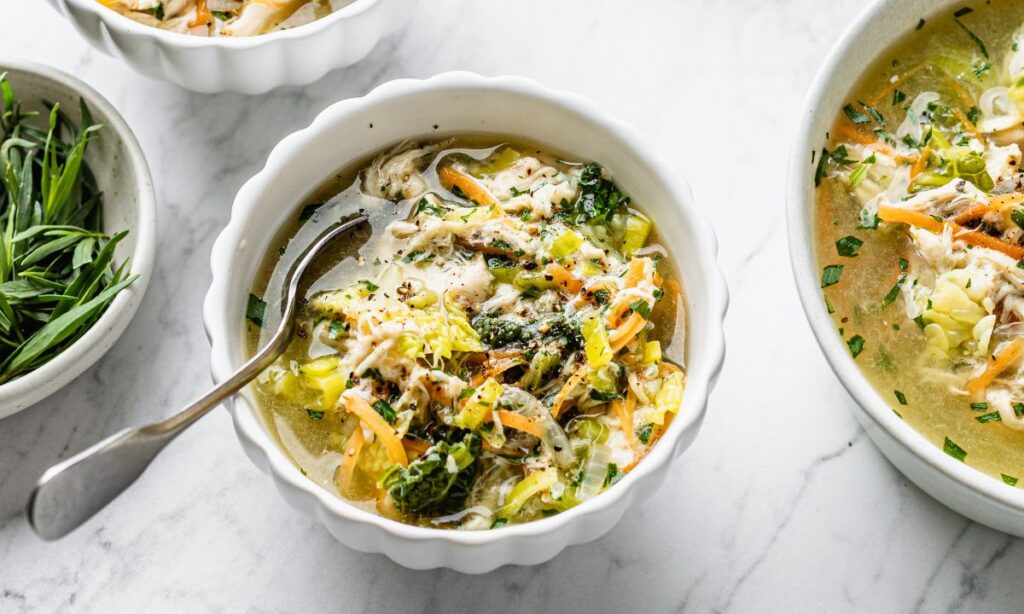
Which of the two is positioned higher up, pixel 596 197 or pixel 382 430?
pixel 596 197

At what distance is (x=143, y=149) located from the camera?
334 centimetres

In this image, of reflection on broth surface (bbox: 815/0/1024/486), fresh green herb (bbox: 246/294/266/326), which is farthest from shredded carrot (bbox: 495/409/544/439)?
reflection on broth surface (bbox: 815/0/1024/486)

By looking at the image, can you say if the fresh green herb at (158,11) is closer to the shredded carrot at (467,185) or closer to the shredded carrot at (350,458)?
the shredded carrot at (467,185)

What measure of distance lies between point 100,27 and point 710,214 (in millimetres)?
1717

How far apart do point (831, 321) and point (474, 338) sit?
811 millimetres

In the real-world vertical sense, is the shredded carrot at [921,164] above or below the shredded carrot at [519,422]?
above

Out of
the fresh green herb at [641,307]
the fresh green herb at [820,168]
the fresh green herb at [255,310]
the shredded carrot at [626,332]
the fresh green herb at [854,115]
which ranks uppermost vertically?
the fresh green herb at [854,115]

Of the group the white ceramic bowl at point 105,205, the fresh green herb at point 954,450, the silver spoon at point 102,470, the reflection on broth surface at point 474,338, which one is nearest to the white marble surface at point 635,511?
the white ceramic bowl at point 105,205

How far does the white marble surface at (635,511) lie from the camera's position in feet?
9.46

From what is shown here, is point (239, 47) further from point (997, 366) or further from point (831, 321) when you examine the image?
point (997, 366)

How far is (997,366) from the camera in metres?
2.71

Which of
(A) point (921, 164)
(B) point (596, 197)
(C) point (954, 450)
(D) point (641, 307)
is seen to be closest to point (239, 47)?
(B) point (596, 197)

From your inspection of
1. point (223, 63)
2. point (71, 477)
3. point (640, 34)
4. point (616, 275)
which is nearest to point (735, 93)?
point (640, 34)

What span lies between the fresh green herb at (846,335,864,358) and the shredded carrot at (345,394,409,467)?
1087 mm
